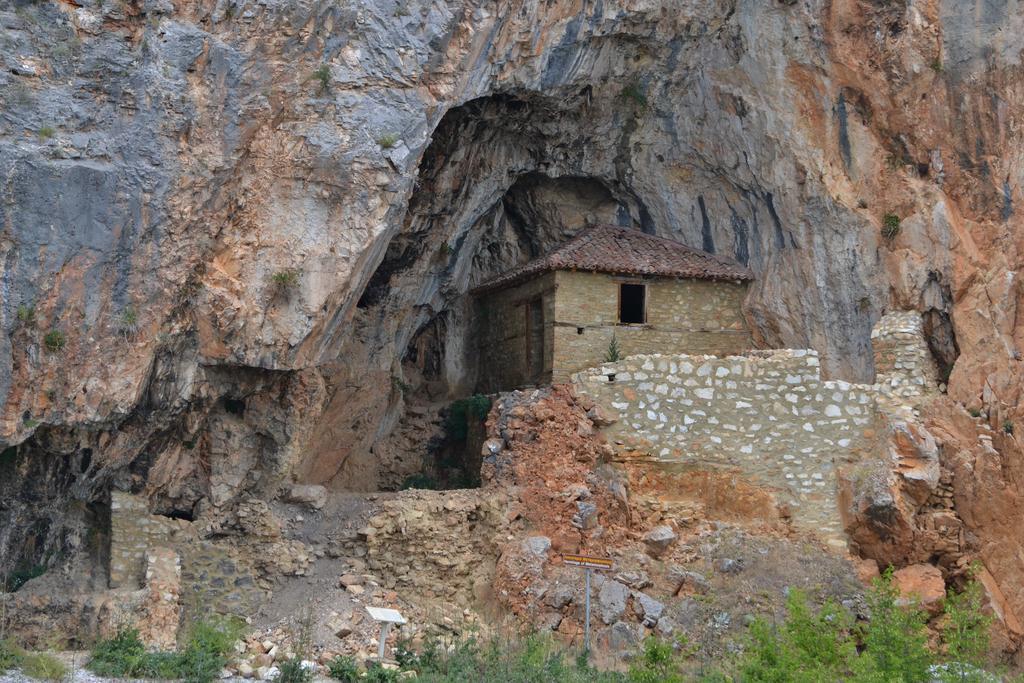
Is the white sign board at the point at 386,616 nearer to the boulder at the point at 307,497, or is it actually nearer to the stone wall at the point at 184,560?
the stone wall at the point at 184,560

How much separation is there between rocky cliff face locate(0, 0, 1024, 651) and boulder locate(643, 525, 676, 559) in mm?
4494

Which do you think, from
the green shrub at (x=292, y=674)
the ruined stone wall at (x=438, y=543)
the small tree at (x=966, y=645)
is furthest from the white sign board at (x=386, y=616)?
the small tree at (x=966, y=645)

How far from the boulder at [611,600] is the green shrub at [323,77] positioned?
8.20 meters

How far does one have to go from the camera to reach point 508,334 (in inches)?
927

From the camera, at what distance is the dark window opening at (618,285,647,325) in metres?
22.9

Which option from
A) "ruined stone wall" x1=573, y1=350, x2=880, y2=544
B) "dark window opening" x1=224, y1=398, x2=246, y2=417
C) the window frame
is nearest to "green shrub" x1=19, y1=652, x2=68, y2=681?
"dark window opening" x1=224, y1=398, x2=246, y2=417

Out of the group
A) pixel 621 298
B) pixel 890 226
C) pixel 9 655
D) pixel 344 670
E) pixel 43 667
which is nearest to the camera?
pixel 43 667

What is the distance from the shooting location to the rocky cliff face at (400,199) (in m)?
16.5

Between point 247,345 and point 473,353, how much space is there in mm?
7883

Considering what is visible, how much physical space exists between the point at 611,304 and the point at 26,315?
10.2 meters

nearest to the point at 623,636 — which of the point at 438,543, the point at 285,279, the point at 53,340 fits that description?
the point at 438,543

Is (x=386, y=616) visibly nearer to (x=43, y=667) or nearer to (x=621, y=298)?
(x=43, y=667)

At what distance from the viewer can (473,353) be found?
24.8 metres

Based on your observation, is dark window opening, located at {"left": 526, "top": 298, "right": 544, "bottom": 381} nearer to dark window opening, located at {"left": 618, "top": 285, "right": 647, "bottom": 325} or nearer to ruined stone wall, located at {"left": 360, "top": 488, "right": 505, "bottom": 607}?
dark window opening, located at {"left": 618, "top": 285, "right": 647, "bottom": 325}
